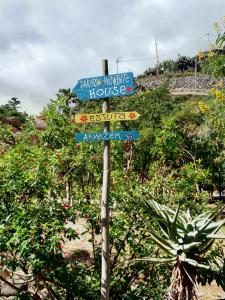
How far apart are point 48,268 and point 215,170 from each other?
2070 centimetres

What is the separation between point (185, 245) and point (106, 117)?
1.70 meters

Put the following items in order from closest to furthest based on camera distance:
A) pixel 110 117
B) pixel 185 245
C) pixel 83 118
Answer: pixel 185 245 < pixel 110 117 < pixel 83 118

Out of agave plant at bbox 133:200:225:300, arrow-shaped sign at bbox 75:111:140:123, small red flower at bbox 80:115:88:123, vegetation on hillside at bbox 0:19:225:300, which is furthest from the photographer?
small red flower at bbox 80:115:88:123

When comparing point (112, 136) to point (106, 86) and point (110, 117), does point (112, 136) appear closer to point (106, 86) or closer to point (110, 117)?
point (110, 117)

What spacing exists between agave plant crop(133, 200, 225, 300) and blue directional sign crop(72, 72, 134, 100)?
1.38 meters

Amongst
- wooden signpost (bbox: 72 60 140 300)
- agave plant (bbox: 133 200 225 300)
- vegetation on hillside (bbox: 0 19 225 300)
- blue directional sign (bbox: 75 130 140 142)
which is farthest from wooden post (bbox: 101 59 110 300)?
agave plant (bbox: 133 200 225 300)

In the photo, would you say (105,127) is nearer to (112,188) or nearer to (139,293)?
(112,188)

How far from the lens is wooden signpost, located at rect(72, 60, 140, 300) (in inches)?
160

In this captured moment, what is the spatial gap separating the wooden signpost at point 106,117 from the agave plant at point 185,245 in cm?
56

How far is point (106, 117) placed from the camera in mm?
4148

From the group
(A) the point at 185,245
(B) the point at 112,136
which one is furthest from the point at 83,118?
Answer: (A) the point at 185,245

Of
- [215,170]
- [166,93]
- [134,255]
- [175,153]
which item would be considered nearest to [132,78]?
[134,255]

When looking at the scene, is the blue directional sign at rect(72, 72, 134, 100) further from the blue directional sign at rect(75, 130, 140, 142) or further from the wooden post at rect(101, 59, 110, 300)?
the blue directional sign at rect(75, 130, 140, 142)

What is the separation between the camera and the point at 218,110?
10.7 meters
